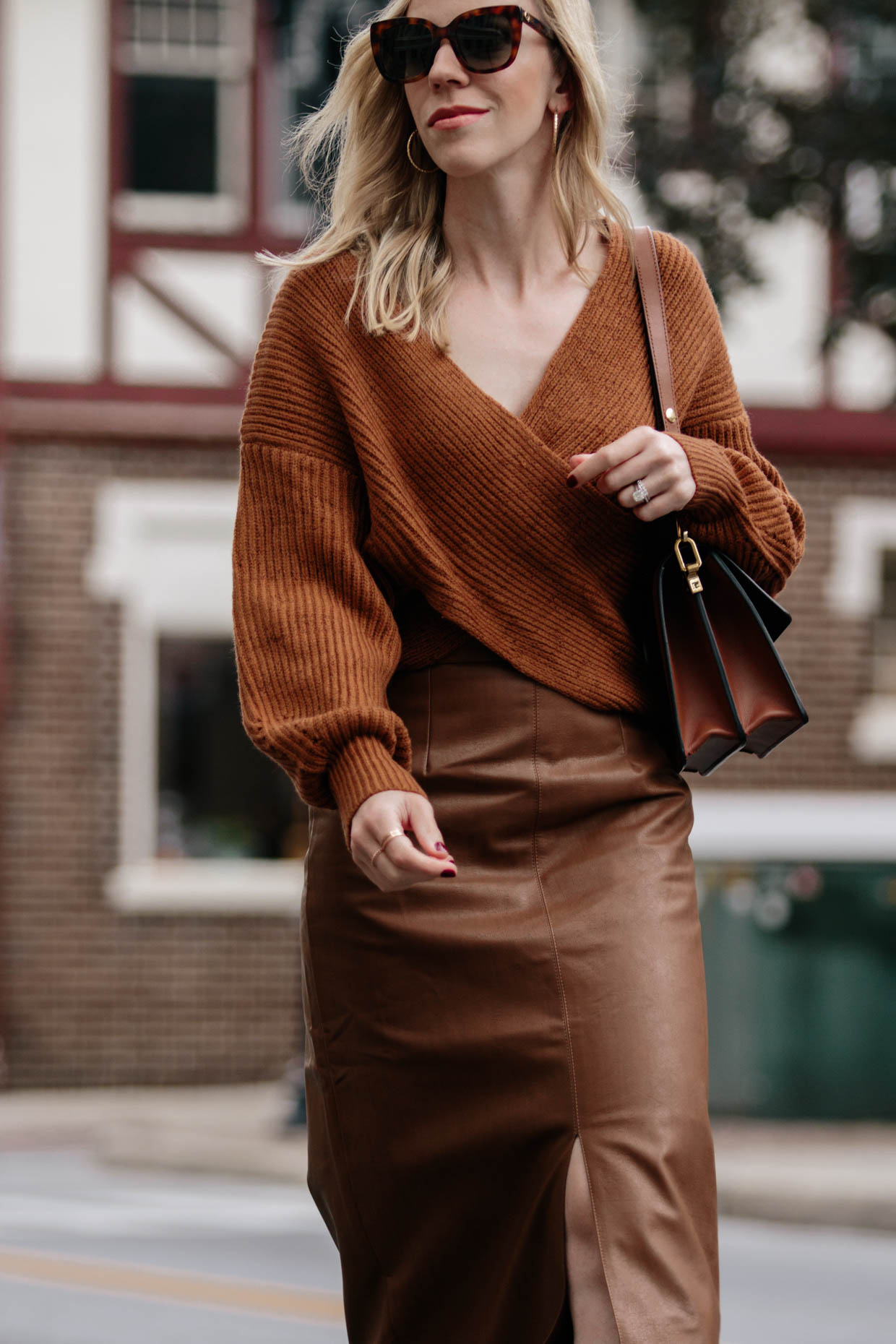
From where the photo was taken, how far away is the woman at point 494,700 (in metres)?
2.44

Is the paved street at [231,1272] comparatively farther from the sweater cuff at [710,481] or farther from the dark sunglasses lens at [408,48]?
the dark sunglasses lens at [408,48]

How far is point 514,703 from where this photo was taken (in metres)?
2.55

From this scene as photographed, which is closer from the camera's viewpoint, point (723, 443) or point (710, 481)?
point (710, 481)

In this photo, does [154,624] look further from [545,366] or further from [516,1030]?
[516,1030]

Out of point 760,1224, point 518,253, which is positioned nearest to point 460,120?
point 518,253

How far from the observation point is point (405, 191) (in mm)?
2805

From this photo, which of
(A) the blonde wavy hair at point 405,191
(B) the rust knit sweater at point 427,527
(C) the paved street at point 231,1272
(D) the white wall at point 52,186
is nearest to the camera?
(B) the rust knit sweater at point 427,527

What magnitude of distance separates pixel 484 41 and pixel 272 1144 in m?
7.03

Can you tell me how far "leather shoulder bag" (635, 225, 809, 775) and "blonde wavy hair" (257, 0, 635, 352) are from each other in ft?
0.57

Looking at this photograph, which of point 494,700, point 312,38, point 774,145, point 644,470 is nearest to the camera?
point 644,470

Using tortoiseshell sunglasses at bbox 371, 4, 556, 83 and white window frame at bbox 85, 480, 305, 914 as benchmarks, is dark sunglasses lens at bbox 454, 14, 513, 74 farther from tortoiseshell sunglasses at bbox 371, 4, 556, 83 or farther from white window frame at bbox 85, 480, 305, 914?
white window frame at bbox 85, 480, 305, 914

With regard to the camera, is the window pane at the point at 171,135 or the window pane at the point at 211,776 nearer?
the window pane at the point at 211,776

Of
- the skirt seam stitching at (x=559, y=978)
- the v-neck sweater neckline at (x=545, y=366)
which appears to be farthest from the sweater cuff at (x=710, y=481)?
the skirt seam stitching at (x=559, y=978)

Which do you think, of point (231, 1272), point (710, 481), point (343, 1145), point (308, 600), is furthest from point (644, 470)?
point (231, 1272)
